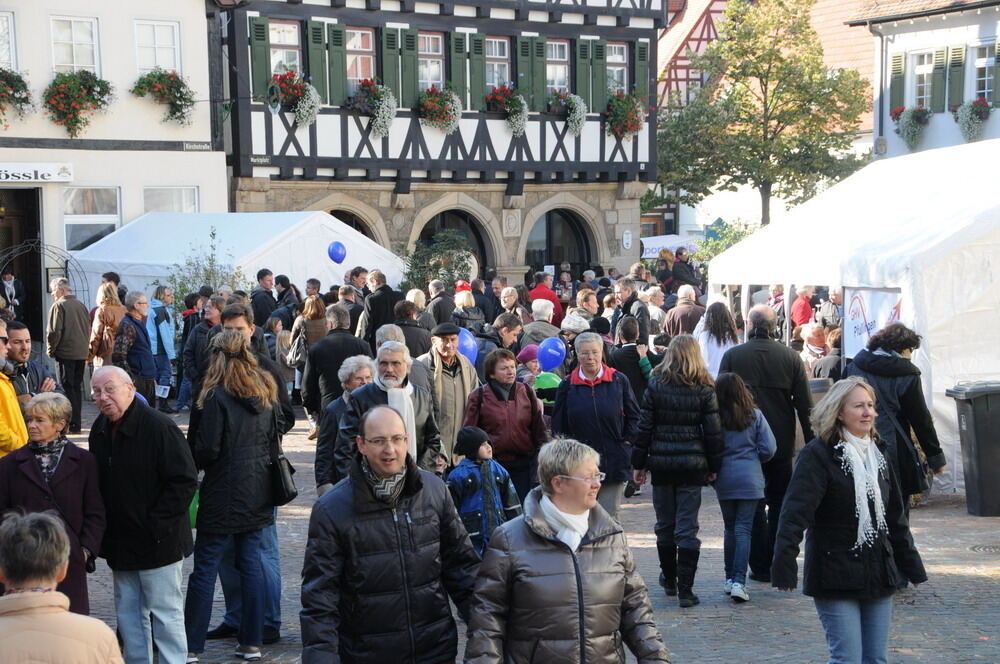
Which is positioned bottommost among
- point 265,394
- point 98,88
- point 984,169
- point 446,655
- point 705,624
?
point 705,624

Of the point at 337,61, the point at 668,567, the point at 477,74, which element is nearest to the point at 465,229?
the point at 477,74

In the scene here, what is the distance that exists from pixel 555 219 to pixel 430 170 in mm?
4901

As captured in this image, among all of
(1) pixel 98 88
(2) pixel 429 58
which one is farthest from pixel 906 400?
(2) pixel 429 58

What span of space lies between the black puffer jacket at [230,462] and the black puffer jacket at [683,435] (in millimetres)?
2409

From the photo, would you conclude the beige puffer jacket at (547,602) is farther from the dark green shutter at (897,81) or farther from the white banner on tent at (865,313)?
the dark green shutter at (897,81)

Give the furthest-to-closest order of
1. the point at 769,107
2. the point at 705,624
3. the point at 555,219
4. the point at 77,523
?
the point at 769,107 < the point at 555,219 < the point at 705,624 < the point at 77,523

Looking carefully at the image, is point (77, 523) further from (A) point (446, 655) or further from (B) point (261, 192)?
(B) point (261, 192)

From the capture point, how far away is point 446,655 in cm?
456

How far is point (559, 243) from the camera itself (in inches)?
1198

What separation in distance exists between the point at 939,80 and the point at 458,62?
12.6m

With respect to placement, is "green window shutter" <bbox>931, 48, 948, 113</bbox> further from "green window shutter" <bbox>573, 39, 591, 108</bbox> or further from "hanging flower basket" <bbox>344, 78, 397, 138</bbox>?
"hanging flower basket" <bbox>344, 78, 397, 138</bbox>

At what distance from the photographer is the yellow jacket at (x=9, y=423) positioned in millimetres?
6945

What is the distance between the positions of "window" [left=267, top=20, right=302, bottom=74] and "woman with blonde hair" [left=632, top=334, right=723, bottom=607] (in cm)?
1794

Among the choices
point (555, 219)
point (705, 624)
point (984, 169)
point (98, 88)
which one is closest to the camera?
point (705, 624)
